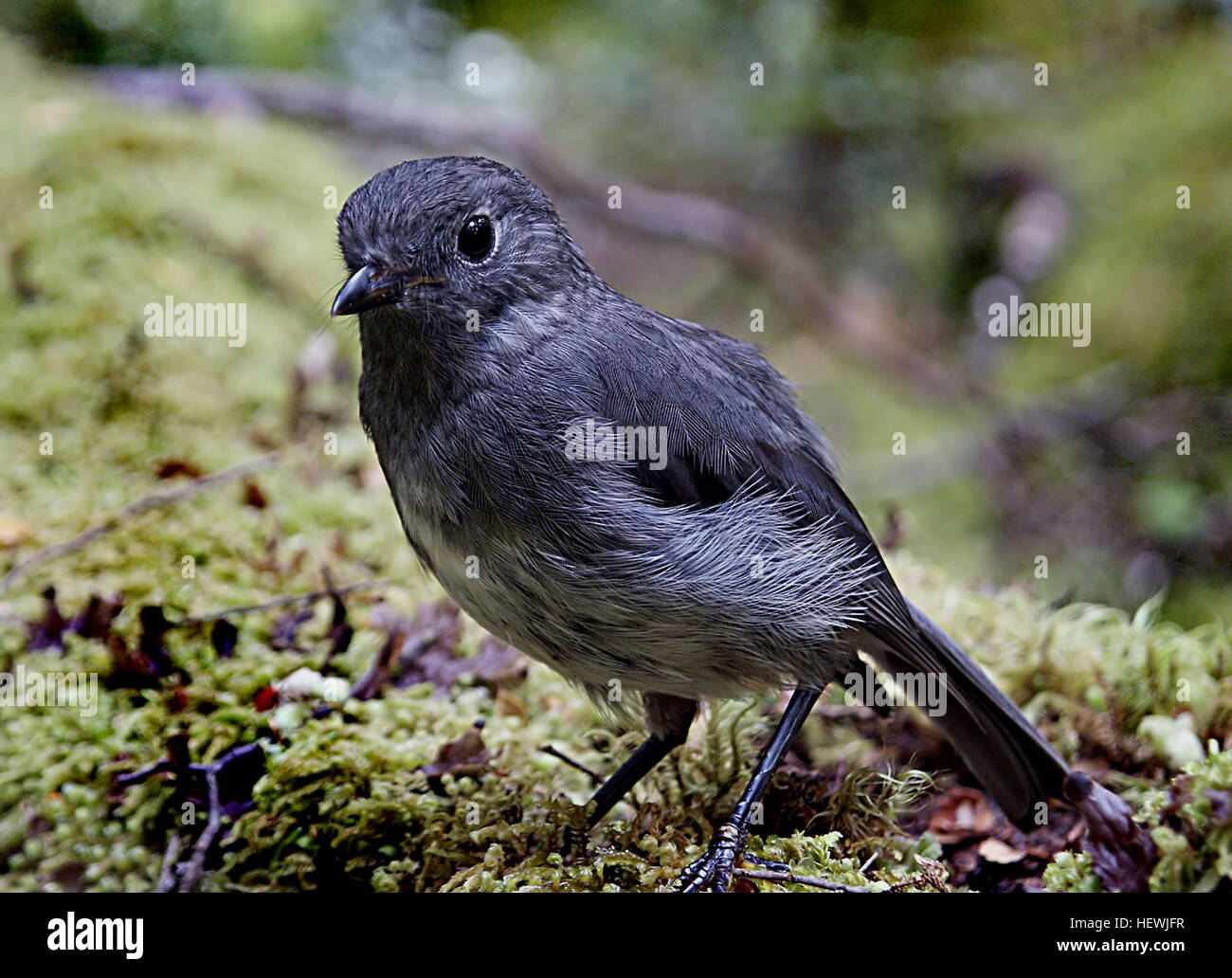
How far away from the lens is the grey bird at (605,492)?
235 cm

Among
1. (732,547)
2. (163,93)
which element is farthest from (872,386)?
→ (732,547)

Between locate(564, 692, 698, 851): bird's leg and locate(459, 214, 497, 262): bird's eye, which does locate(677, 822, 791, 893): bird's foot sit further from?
locate(459, 214, 497, 262): bird's eye

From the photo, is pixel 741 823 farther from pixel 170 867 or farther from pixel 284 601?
pixel 284 601

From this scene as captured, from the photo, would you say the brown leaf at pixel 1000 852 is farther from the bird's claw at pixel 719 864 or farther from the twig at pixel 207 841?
the twig at pixel 207 841

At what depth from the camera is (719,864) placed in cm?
231

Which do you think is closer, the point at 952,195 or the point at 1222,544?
the point at 1222,544

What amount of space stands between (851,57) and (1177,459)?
404cm

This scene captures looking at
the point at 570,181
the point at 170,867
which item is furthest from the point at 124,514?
the point at 570,181

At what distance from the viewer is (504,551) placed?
234 cm

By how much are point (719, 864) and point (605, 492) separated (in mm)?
884

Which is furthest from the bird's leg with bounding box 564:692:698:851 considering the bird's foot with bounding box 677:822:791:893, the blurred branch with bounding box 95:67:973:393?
the blurred branch with bounding box 95:67:973:393

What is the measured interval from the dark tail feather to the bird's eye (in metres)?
1.48

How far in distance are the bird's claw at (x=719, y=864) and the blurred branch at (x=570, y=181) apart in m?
5.99

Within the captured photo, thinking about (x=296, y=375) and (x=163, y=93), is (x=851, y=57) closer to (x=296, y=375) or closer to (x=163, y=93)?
(x=163, y=93)
